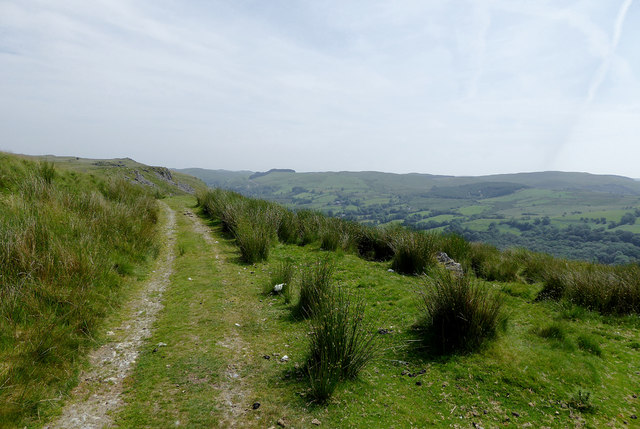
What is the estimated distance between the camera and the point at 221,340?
182 inches

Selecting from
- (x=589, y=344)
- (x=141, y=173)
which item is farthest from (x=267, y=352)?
(x=141, y=173)

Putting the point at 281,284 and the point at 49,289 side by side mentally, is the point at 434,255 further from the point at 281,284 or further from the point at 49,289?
the point at 49,289

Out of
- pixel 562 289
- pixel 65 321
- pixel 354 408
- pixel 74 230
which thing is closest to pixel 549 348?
pixel 354 408

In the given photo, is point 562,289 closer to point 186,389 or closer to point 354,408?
point 354,408

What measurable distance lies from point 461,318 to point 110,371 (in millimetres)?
4890

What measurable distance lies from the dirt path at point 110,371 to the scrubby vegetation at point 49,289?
236 mm

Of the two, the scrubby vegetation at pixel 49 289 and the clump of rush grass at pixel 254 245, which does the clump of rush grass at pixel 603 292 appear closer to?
the clump of rush grass at pixel 254 245

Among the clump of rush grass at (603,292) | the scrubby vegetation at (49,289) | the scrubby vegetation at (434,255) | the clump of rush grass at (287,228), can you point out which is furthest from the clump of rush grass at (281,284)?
→ the clump of rush grass at (603,292)

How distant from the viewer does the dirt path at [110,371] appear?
2.99 metres

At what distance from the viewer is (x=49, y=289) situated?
4340 mm

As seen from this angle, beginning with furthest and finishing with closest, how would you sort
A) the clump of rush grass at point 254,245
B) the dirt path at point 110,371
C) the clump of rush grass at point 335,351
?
1. the clump of rush grass at point 254,245
2. the clump of rush grass at point 335,351
3. the dirt path at point 110,371

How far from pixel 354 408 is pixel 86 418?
2.78 metres

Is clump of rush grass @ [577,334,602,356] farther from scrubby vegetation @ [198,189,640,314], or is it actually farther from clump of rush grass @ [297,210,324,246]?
clump of rush grass @ [297,210,324,246]

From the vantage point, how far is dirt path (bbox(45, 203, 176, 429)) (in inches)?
118
